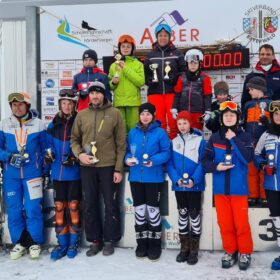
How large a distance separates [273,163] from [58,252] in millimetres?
2665

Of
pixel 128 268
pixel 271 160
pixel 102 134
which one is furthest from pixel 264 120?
pixel 128 268

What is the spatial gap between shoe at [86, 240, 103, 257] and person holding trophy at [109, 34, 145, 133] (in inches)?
69.3

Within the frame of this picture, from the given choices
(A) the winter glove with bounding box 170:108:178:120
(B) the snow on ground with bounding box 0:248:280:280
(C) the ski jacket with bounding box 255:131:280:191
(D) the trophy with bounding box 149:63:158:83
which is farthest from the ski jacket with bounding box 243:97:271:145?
(B) the snow on ground with bounding box 0:248:280:280

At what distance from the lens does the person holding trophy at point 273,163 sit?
173 inches

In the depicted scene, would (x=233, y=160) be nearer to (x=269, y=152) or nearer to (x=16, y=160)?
(x=269, y=152)

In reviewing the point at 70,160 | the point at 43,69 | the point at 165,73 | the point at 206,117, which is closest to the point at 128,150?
the point at 70,160

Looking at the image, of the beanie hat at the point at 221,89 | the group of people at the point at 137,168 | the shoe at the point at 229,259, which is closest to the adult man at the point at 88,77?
the group of people at the point at 137,168

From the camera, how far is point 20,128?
5.01m

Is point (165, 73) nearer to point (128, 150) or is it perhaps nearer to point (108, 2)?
point (128, 150)

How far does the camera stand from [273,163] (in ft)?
14.4

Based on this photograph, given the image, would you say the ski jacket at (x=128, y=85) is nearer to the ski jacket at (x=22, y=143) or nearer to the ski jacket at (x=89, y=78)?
the ski jacket at (x=89, y=78)

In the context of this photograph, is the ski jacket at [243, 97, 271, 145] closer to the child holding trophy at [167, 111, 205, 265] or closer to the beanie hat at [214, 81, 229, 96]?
the beanie hat at [214, 81, 229, 96]

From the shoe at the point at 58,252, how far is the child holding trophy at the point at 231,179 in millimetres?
1862

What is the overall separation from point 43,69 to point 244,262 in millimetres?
4627
